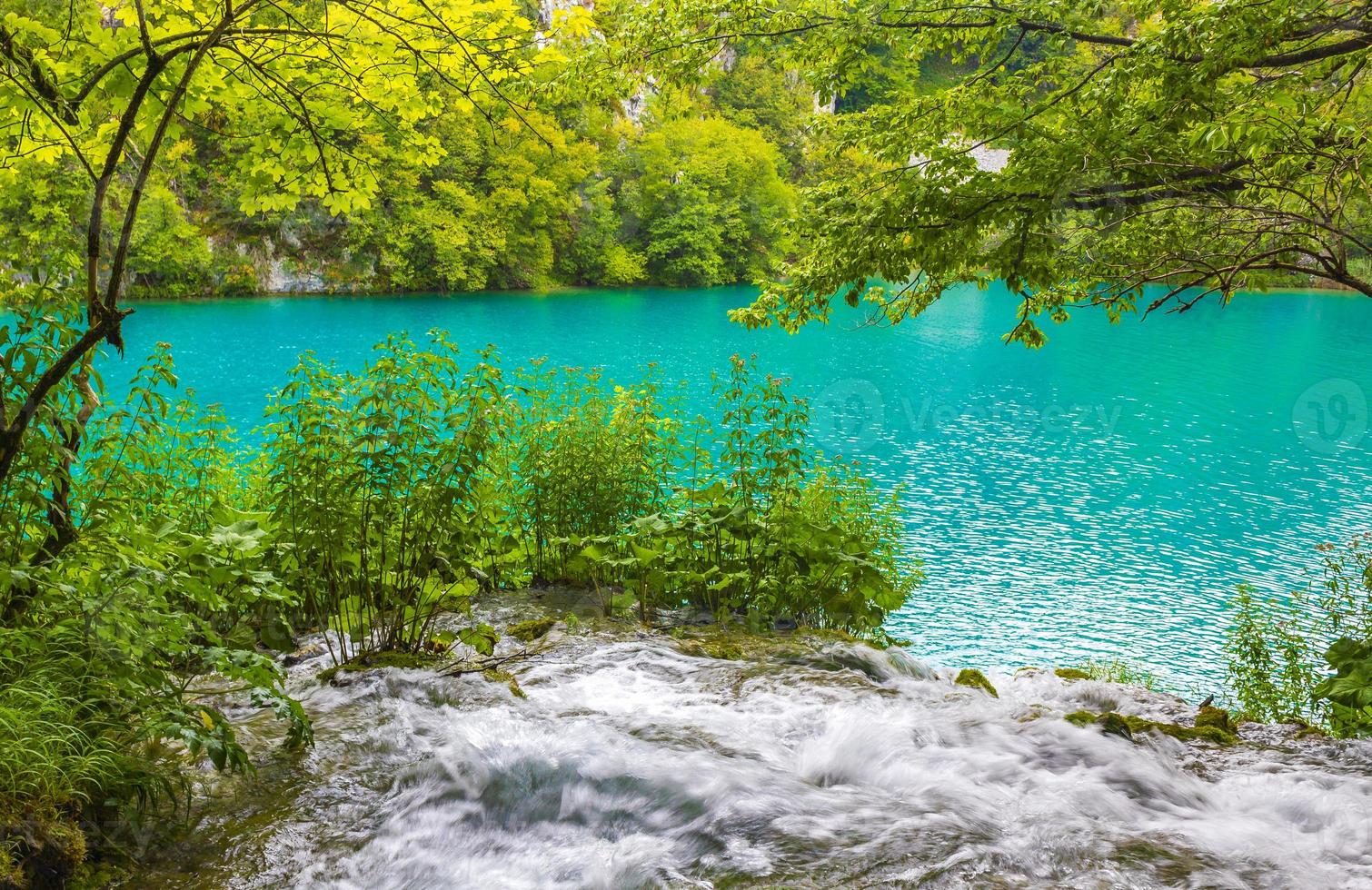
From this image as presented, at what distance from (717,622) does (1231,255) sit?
4.77 meters

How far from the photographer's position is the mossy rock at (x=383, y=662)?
5.94 m

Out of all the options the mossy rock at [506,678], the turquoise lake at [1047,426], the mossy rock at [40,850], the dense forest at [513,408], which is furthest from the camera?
the turquoise lake at [1047,426]

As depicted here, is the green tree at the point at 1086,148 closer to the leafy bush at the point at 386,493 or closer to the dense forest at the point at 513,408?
the dense forest at the point at 513,408

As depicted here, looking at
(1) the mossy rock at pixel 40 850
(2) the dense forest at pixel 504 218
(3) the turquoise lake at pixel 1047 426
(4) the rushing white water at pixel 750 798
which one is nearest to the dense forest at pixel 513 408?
(1) the mossy rock at pixel 40 850

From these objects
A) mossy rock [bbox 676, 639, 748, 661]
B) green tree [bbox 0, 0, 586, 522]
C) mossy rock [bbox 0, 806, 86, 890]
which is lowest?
mossy rock [bbox 676, 639, 748, 661]

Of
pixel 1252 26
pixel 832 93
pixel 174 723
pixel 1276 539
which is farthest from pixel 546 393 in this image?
pixel 1276 539

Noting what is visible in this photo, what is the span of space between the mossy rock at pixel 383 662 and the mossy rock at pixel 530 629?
1049 millimetres

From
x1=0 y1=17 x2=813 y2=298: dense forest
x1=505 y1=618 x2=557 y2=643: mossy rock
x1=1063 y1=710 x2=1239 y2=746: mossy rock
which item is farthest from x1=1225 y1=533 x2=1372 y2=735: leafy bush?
x1=0 y1=17 x2=813 y2=298: dense forest

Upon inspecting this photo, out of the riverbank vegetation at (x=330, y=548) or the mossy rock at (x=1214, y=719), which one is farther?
the mossy rock at (x=1214, y=719)

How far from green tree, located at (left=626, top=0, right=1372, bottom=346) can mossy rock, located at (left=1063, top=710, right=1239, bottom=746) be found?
259 cm

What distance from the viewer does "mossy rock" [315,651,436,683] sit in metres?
5.94

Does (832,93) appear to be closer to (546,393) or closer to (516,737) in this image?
(546,393)

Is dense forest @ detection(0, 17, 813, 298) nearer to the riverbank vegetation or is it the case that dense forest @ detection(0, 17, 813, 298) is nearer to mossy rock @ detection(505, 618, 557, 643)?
the riverbank vegetation

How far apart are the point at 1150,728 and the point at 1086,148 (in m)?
3.95
